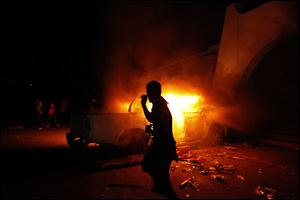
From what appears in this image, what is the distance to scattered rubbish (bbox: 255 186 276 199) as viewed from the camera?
4.93 meters

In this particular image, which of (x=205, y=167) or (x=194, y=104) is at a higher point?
(x=194, y=104)

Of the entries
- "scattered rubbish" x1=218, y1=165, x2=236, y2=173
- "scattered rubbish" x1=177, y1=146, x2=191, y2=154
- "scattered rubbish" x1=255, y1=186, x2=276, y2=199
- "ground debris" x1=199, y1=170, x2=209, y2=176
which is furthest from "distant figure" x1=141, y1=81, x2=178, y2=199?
"scattered rubbish" x1=177, y1=146, x2=191, y2=154

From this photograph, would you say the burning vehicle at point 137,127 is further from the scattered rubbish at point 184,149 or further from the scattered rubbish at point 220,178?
the scattered rubbish at point 220,178

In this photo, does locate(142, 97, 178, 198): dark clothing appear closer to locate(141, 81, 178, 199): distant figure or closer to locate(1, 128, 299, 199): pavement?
locate(141, 81, 178, 199): distant figure

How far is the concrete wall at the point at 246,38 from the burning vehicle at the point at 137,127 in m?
3.45

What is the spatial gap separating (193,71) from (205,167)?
10227mm

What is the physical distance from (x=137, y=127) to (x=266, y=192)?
3.75m

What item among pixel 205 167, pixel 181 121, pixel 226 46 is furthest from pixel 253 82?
pixel 205 167

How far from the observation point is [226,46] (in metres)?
12.9

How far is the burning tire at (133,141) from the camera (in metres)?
7.32

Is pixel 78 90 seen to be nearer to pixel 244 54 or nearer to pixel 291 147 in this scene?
pixel 244 54

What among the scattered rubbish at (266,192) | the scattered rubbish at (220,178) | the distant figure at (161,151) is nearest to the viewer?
the distant figure at (161,151)

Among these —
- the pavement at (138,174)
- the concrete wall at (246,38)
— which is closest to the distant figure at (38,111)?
the pavement at (138,174)

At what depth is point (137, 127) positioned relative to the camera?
7520 millimetres
